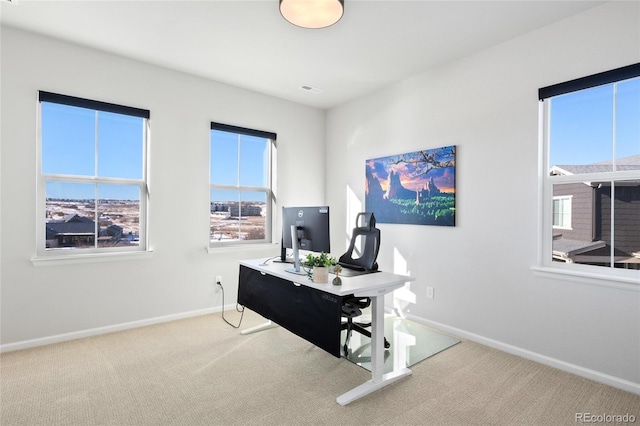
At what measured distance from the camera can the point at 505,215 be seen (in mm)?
3053

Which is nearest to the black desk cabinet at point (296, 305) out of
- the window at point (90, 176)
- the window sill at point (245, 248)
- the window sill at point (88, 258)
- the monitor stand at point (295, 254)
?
the monitor stand at point (295, 254)

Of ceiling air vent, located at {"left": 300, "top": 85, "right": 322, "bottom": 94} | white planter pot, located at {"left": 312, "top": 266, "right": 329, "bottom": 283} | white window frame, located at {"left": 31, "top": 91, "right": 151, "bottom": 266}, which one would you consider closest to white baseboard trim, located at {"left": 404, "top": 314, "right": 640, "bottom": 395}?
white planter pot, located at {"left": 312, "top": 266, "right": 329, "bottom": 283}

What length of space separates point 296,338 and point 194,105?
281cm

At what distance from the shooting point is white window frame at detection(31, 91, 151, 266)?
3039mm

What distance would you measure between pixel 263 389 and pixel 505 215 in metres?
2.52

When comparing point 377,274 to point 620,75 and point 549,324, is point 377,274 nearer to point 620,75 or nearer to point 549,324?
point 549,324

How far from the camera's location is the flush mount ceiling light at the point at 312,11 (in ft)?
7.27

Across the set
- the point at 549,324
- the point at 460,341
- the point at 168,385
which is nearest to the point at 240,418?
the point at 168,385

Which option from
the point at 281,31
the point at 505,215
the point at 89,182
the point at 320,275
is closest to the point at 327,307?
the point at 320,275

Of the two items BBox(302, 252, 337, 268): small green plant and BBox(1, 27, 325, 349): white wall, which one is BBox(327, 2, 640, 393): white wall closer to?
BBox(302, 252, 337, 268): small green plant

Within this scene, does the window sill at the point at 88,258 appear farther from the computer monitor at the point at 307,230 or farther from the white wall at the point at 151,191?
the computer monitor at the point at 307,230

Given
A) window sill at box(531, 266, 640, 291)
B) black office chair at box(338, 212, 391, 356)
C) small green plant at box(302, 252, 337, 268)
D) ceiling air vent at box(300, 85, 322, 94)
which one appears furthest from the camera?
ceiling air vent at box(300, 85, 322, 94)

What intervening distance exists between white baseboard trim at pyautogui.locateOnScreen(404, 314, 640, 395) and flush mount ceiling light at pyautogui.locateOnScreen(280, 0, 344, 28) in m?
3.03

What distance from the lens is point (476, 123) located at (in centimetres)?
326
